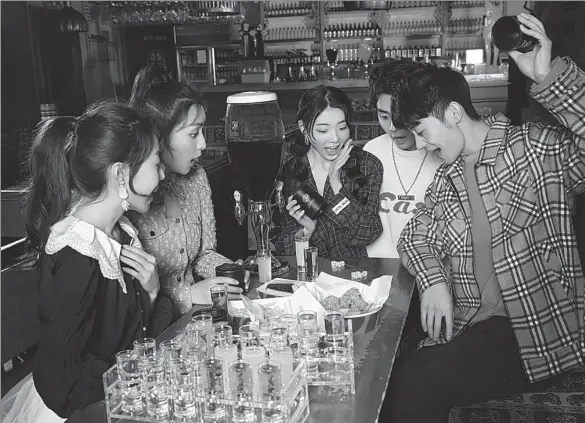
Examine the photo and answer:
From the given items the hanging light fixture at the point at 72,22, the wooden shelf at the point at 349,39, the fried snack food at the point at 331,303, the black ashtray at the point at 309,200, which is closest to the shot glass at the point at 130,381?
the fried snack food at the point at 331,303

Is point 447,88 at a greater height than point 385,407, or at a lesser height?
greater

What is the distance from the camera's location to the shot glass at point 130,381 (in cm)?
118

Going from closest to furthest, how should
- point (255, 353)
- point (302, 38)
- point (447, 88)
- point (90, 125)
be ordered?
point (255, 353), point (90, 125), point (447, 88), point (302, 38)

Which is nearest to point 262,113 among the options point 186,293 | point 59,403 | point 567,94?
point 186,293

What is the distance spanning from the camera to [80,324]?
149 centimetres

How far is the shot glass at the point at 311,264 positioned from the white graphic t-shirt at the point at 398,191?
0.66 metres

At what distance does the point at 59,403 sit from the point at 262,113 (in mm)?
985

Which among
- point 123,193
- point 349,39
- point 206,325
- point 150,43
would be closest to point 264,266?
point 123,193

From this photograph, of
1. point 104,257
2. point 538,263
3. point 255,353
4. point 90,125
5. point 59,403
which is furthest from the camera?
point 538,263

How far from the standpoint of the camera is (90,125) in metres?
1.72

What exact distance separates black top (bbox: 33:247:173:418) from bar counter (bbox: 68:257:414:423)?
11 centimetres

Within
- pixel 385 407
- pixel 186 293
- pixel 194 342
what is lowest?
pixel 385 407

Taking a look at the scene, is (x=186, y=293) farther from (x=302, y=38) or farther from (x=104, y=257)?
(x=302, y=38)

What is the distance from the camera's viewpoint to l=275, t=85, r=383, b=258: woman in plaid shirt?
2.46 meters
